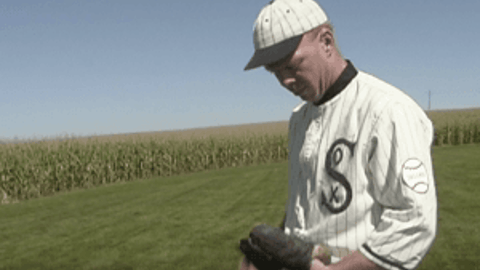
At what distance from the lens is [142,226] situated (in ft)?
22.9

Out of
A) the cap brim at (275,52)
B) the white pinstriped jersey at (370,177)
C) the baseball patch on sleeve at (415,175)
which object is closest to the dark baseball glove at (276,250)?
the white pinstriped jersey at (370,177)

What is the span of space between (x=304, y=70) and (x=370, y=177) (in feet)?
1.57

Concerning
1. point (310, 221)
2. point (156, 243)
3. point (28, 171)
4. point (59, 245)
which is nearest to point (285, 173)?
point (156, 243)

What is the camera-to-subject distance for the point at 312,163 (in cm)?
153

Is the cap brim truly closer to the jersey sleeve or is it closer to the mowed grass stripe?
the jersey sleeve

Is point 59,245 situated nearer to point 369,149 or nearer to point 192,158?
point 369,149

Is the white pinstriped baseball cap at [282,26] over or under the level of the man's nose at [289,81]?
over

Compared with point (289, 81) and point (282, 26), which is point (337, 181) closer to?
point (289, 81)

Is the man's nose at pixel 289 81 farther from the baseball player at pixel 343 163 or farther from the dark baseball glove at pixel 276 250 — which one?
the dark baseball glove at pixel 276 250

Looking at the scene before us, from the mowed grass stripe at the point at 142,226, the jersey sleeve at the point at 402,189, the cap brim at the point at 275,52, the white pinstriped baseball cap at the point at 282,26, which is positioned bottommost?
the mowed grass stripe at the point at 142,226

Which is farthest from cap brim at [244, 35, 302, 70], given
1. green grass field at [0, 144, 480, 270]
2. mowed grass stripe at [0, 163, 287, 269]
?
mowed grass stripe at [0, 163, 287, 269]

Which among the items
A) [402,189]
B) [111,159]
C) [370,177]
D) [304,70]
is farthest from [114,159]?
[402,189]

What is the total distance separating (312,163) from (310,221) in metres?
0.25

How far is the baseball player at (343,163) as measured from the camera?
48.4 inches
